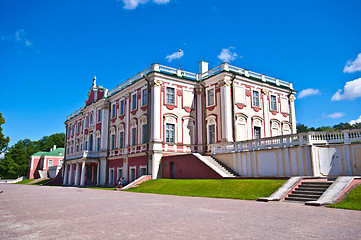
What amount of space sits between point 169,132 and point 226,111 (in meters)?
6.07

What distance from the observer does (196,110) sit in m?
31.8

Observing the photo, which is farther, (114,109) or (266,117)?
(114,109)

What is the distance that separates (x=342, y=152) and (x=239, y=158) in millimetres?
7363

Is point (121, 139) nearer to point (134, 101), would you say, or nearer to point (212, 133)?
point (134, 101)

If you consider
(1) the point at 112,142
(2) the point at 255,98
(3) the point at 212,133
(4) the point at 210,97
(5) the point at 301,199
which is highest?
(2) the point at 255,98

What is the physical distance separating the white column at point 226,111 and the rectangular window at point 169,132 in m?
5.07

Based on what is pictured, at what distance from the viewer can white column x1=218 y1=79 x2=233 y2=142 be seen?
2822cm

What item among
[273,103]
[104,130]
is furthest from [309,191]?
[104,130]

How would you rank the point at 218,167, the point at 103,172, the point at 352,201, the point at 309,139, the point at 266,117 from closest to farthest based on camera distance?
the point at 352,201
the point at 309,139
the point at 218,167
the point at 266,117
the point at 103,172

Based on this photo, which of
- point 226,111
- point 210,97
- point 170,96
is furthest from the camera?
point 210,97

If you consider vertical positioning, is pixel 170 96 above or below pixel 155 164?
above

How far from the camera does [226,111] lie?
28.6 metres

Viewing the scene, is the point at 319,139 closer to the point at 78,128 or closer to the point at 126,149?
the point at 126,149

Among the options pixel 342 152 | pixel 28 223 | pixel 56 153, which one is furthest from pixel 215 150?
pixel 56 153
